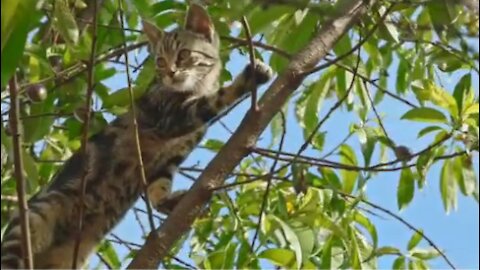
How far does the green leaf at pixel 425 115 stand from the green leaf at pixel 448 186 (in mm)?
283

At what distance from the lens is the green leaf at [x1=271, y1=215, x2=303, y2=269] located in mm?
2826

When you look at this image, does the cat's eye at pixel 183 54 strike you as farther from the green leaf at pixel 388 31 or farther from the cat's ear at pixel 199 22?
the green leaf at pixel 388 31

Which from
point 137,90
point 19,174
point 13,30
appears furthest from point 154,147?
point 13,30

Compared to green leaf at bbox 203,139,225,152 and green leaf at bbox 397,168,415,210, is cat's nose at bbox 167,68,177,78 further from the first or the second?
green leaf at bbox 397,168,415,210

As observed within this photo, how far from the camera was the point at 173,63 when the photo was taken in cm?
382

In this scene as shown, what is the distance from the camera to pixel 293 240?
2.88m

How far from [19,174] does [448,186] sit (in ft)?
5.23

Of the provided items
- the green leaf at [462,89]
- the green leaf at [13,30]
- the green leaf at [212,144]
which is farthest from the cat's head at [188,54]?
the green leaf at [13,30]

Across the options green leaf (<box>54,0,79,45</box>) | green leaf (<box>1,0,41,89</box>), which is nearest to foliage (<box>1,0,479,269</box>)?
green leaf (<box>54,0,79,45</box>)

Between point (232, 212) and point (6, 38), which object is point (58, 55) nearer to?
point (232, 212)

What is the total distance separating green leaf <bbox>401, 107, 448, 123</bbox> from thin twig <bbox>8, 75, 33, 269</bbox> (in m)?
1.22

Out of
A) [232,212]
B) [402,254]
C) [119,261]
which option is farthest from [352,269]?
[119,261]

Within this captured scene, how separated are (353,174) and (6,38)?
6.67 feet

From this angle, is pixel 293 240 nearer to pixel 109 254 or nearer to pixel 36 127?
pixel 36 127
